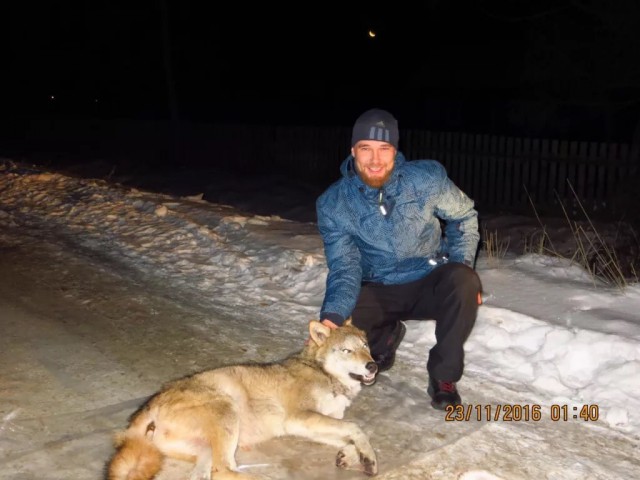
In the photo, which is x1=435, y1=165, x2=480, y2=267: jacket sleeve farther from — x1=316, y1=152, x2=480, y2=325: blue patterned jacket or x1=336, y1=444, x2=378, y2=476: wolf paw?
x1=336, y1=444, x2=378, y2=476: wolf paw

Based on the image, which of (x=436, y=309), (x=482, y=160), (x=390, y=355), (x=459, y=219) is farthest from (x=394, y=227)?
(x=482, y=160)

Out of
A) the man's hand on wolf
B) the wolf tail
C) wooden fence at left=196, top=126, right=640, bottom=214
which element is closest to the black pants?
the man's hand on wolf

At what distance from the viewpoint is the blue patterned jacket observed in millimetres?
5082

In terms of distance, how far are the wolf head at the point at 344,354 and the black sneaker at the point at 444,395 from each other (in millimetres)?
464

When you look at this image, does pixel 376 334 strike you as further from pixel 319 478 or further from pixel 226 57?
pixel 226 57

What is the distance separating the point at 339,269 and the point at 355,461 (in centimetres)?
162

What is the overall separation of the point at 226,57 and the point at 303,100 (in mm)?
4483

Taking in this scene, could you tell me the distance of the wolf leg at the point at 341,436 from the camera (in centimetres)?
394

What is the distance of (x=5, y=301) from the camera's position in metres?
6.97

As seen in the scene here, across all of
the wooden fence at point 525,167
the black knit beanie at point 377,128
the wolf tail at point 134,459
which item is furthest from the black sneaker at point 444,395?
the wooden fence at point 525,167

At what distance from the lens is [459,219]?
17.0 ft

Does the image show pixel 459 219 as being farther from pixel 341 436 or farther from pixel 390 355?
pixel 341 436

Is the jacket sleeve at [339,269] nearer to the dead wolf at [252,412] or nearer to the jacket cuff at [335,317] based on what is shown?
the jacket cuff at [335,317]

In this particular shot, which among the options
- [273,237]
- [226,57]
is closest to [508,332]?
[273,237]
